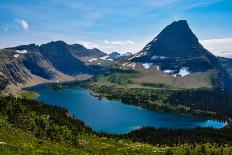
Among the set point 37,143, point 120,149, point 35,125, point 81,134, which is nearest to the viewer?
point 37,143

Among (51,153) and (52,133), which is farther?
(52,133)

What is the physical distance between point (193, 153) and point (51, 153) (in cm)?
10620

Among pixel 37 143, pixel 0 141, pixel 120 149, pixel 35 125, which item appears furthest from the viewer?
pixel 120 149

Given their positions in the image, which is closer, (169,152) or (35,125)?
(35,125)

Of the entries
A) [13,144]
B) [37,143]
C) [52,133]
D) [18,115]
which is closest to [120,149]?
[52,133]

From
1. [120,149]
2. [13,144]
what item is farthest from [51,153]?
[120,149]

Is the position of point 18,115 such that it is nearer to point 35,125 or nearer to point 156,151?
point 35,125

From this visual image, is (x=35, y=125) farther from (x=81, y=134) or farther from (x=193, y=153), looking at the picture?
(x=193, y=153)

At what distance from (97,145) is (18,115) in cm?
3630

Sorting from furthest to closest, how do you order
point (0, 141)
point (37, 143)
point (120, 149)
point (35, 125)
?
point (120, 149) < point (35, 125) < point (37, 143) < point (0, 141)

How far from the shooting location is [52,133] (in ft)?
459

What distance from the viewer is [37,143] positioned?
235 feet

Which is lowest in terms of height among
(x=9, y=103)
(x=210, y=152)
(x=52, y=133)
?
(x=210, y=152)

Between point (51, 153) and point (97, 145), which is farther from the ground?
point (51, 153)
